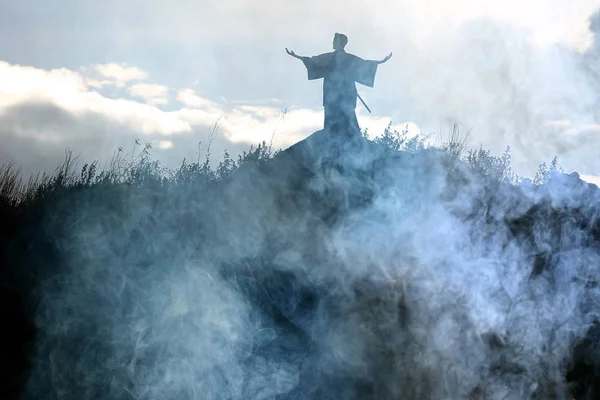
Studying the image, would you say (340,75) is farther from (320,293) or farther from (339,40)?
(320,293)

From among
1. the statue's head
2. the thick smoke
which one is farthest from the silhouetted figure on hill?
the thick smoke

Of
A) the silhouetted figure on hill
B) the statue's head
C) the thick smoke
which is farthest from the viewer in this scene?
the statue's head

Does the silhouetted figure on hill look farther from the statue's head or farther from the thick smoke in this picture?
the thick smoke

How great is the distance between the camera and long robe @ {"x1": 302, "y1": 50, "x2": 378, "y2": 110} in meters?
9.09

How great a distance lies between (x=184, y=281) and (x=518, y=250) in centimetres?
343

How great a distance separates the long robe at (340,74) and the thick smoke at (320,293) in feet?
10.8

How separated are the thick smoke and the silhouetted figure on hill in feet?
10.4

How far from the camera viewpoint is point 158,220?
577 centimetres

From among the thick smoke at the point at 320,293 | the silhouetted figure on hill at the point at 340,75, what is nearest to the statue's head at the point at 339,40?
the silhouetted figure on hill at the point at 340,75

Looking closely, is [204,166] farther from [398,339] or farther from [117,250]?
[398,339]

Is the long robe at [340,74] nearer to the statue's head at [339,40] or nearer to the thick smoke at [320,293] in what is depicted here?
the statue's head at [339,40]

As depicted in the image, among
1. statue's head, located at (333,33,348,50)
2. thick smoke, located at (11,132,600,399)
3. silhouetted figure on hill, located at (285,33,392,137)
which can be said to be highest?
statue's head, located at (333,33,348,50)

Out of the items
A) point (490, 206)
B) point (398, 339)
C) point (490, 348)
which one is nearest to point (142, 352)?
point (398, 339)

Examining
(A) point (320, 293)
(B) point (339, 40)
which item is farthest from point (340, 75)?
(A) point (320, 293)
